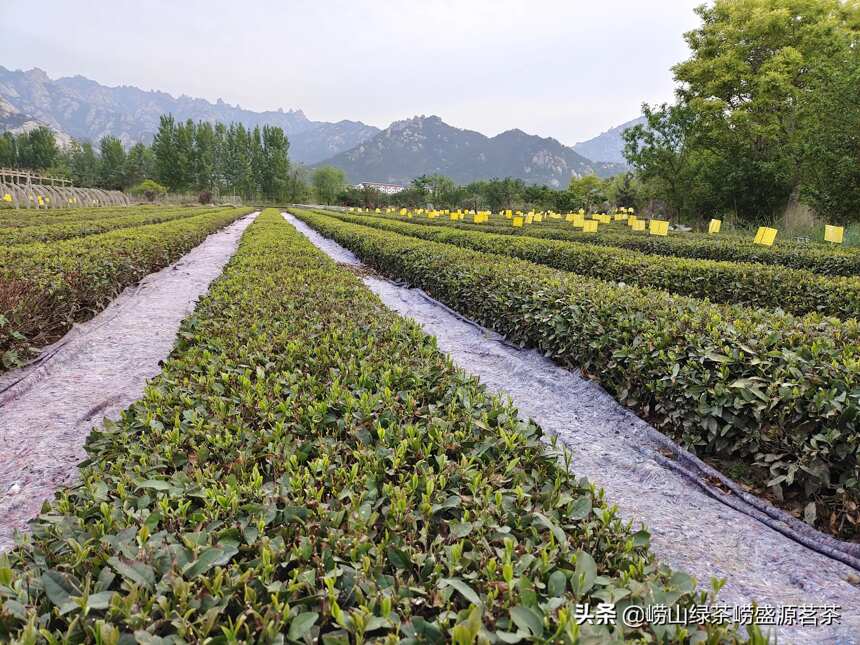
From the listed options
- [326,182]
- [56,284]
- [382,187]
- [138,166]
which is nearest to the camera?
[56,284]

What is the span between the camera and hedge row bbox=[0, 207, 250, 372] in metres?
4.77

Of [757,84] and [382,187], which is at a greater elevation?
[382,187]

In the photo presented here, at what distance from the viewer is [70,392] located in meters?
4.20

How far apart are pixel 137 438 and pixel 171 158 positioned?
66.1 m

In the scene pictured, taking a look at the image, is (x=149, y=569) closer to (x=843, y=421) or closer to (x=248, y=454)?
(x=248, y=454)

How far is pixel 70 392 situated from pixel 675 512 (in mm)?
5109

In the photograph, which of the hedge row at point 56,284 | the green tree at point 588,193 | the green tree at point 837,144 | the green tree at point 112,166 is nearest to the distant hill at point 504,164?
the green tree at point 588,193

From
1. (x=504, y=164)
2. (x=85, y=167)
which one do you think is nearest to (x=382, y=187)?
(x=85, y=167)

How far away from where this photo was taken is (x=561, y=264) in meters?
9.97

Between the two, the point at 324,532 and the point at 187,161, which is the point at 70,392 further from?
the point at 187,161

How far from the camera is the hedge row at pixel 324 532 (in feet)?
3.57

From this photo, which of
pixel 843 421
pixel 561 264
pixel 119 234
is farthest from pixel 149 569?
pixel 119 234

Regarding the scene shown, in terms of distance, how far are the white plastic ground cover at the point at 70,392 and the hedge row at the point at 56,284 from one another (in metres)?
0.23

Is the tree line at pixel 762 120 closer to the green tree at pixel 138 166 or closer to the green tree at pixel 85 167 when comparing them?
the green tree at pixel 138 166
